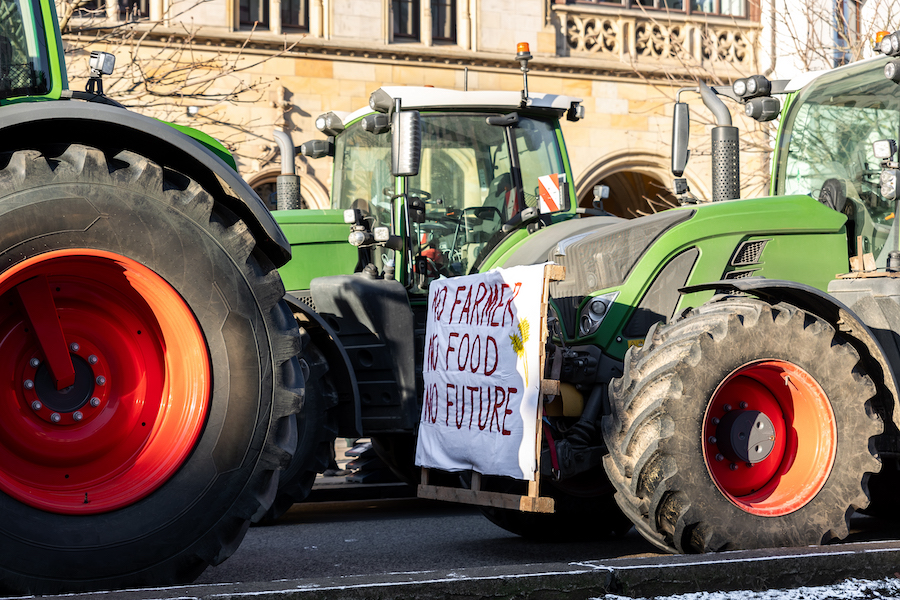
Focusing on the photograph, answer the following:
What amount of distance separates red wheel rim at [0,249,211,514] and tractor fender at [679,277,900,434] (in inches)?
101

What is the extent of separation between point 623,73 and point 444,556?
14057 millimetres

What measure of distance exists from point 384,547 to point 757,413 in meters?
2.17

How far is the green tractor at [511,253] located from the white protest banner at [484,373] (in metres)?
0.23

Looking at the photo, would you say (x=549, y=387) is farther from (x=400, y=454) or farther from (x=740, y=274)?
(x=400, y=454)

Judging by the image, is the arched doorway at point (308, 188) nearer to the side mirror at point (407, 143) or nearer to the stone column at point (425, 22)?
the stone column at point (425, 22)

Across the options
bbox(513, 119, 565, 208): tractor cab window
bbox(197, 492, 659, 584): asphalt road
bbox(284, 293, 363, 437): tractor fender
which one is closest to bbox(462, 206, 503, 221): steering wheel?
bbox(513, 119, 565, 208): tractor cab window

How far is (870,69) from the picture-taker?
5906 mm

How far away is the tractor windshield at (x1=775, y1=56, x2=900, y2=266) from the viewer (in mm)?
5680

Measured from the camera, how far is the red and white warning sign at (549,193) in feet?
23.2

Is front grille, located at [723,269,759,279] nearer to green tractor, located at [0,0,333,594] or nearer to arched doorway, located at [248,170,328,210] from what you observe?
green tractor, located at [0,0,333,594]

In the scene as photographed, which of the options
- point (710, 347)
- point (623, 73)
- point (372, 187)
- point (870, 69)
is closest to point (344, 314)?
point (372, 187)

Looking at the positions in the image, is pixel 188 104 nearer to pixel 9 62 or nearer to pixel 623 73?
pixel 623 73

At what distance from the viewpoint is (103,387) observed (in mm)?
3395

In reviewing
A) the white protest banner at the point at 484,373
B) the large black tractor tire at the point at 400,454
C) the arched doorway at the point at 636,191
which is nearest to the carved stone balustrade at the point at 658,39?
the arched doorway at the point at 636,191
